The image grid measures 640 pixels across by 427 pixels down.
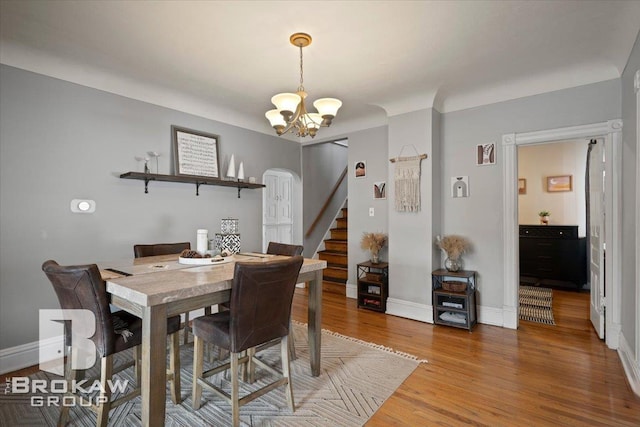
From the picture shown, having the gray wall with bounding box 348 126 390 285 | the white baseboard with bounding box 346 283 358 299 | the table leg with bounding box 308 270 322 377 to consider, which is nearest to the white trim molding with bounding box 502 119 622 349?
the gray wall with bounding box 348 126 390 285

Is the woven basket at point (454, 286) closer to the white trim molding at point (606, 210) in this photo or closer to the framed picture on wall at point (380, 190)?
the white trim molding at point (606, 210)

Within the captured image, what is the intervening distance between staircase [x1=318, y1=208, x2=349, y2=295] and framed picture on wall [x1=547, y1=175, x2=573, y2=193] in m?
3.67

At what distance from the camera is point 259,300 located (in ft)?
5.77

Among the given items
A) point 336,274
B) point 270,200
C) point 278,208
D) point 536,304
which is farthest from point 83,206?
point 536,304

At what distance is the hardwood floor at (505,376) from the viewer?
192 cm

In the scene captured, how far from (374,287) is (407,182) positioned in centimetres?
141

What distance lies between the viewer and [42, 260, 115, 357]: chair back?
1559 mm

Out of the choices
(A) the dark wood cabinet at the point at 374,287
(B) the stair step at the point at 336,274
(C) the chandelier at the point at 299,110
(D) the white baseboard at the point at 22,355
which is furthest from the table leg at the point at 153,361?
(B) the stair step at the point at 336,274

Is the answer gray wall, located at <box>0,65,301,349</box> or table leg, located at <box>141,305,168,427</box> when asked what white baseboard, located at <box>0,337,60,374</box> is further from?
table leg, located at <box>141,305,168,427</box>

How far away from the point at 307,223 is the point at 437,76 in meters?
3.15

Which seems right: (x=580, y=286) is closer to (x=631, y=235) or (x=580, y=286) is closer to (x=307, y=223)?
(x=631, y=235)

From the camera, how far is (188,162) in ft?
11.9

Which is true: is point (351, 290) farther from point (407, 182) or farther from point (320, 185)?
point (320, 185)

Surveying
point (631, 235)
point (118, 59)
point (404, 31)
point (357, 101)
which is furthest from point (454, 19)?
point (118, 59)
